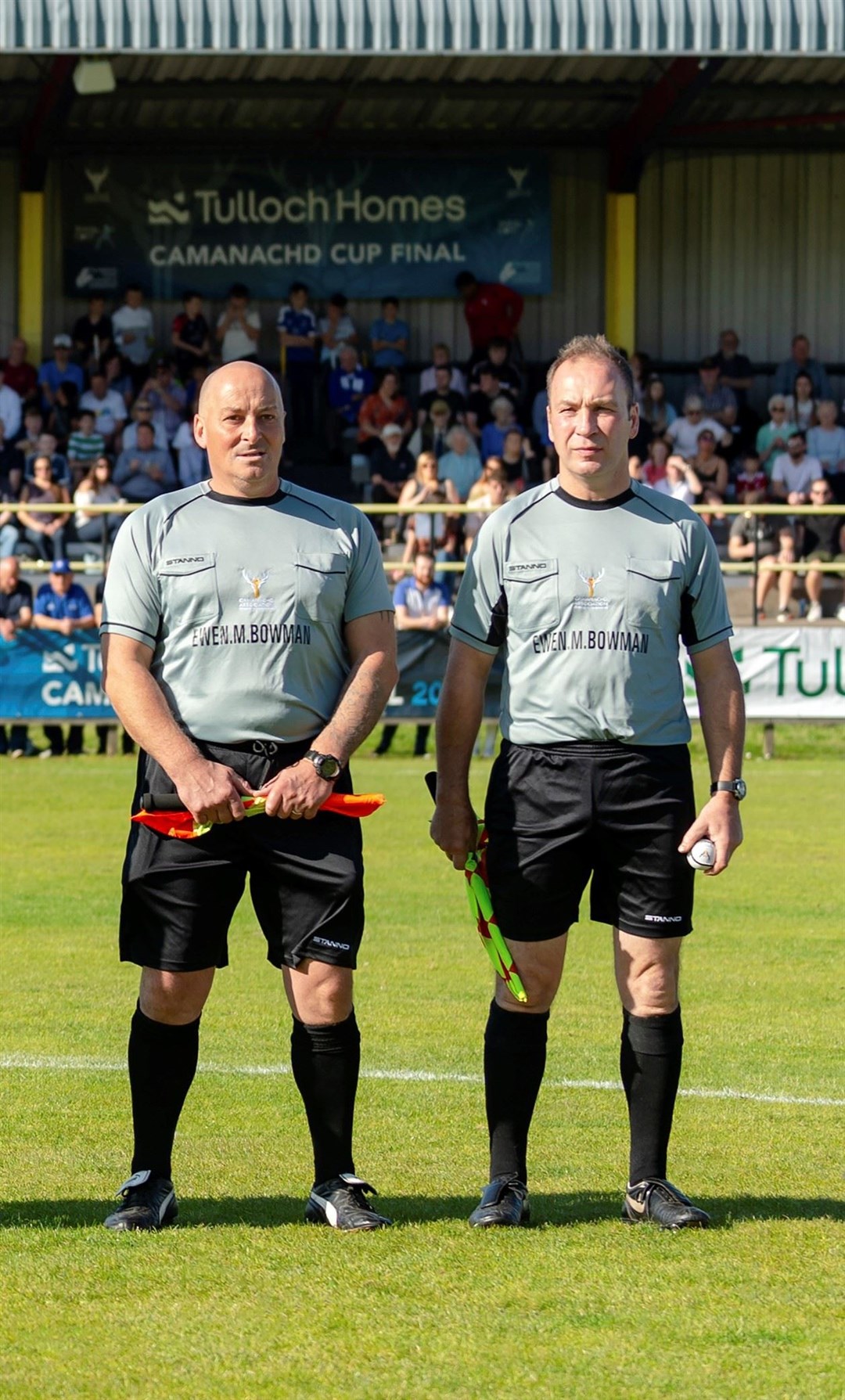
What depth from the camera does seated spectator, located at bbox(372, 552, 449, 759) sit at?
17.7 meters

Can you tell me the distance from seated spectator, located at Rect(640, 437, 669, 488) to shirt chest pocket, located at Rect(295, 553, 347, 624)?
16566mm

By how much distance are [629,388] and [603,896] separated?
1.25m

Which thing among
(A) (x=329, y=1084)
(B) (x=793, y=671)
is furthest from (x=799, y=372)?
(A) (x=329, y=1084)

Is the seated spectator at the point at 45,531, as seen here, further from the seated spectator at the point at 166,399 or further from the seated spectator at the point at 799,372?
the seated spectator at the point at 799,372

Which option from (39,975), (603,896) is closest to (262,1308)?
(603,896)

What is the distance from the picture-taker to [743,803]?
1428cm

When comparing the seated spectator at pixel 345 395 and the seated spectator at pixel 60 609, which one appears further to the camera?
the seated spectator at pixel 345 395

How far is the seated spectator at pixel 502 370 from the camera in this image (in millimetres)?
23875

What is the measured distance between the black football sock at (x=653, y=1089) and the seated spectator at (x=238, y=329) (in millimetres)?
20490

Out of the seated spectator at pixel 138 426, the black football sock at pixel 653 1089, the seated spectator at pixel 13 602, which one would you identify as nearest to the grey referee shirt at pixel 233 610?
the black football sock at pixel 653 1089

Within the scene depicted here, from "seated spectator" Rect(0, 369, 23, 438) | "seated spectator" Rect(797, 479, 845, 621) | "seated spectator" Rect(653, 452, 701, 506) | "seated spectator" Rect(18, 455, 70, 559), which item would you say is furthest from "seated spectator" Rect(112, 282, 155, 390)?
"seated spectator" Rect(797, 479, 845, 621)

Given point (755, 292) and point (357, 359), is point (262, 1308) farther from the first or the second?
point (755, 292)

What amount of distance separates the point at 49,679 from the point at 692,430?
30.2 ft

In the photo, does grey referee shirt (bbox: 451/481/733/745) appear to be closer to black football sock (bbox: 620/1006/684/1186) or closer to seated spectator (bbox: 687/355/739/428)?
black football sock (bbox: 620/1006/684/1186)
